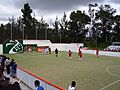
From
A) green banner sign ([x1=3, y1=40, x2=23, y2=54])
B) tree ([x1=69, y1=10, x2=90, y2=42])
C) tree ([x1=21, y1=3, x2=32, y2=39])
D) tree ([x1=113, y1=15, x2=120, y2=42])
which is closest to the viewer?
green banner sign ([x1=3, y1=40, x2=23, y2=54])

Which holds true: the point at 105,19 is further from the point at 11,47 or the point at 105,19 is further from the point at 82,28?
the point at 11,47

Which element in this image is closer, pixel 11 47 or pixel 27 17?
pixel 11 47

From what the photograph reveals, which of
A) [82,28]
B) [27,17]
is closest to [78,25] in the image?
[82,28]

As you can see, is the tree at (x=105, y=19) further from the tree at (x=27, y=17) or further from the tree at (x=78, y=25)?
the tree at (x=27, y=17)

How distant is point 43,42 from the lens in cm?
6831

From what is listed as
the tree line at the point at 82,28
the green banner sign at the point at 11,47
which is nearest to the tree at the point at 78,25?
the tree line at the point at 82,28

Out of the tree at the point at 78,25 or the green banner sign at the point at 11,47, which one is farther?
the tree at the point at 78,25

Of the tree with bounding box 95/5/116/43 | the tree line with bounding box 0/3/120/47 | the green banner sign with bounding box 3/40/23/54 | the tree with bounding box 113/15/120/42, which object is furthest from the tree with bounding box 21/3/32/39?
the green banner sign with bounding box 3/40/23/54

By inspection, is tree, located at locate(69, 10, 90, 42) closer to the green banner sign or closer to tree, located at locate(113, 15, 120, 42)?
tree, located at locate(113, 15, 120, 42)

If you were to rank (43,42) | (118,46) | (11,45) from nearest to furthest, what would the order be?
(11,45), (118,46), (43,42)

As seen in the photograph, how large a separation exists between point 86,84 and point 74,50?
46643mm

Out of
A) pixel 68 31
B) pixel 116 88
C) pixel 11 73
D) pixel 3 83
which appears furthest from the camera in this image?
pixel 68 31

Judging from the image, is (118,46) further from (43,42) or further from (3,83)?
(3,83)

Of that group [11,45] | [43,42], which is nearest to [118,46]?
[43,42]
